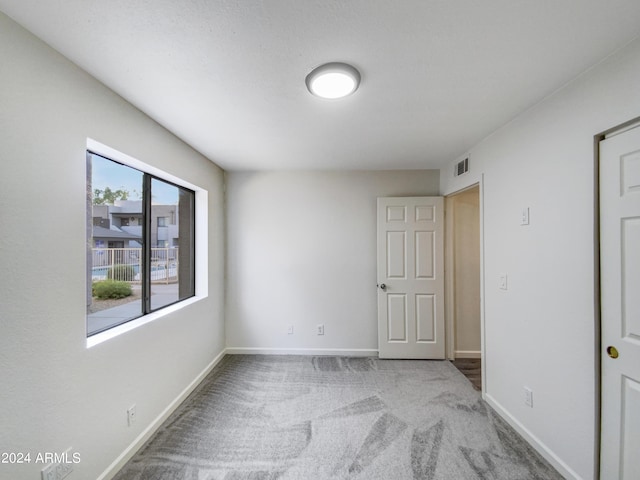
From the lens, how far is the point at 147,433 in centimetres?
186

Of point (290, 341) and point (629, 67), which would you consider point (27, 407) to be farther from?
point (629, 67)

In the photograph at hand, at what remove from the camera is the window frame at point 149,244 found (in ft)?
5.21

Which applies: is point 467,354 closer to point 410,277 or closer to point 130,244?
point 410,277

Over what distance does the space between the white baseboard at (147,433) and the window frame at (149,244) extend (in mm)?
777

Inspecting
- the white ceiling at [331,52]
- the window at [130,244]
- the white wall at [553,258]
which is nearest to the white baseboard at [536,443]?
the white wall at [553,258]

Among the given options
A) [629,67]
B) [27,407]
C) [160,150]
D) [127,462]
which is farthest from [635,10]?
[127,462]

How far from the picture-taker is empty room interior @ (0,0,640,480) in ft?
3.65

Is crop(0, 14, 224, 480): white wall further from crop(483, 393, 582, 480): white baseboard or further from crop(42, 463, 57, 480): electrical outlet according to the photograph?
crop(483, 393, 582, 480): white baseboard

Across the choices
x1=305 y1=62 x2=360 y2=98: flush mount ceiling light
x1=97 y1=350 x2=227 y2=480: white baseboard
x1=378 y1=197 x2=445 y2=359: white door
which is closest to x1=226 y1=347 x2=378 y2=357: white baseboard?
x1=378 y1=197 x2=445 y2=359: white door

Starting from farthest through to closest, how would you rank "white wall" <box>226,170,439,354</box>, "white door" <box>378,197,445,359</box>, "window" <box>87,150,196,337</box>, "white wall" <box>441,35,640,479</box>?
"white wall" <box>226,170,439,354</box> < "white door" <box>378,197,445,359</box> < "window" <box>87,150,196,337</box> < "white wall" <box>441,35,640,479</box>

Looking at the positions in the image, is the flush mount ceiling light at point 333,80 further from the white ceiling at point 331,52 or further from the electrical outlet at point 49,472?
the electrical outlet at point 49,472

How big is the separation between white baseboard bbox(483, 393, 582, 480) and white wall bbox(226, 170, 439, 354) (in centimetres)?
144

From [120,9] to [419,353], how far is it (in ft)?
12.4

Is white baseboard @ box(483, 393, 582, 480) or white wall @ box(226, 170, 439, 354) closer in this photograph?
white baseboard @ box(483, 393, 582, 480)
